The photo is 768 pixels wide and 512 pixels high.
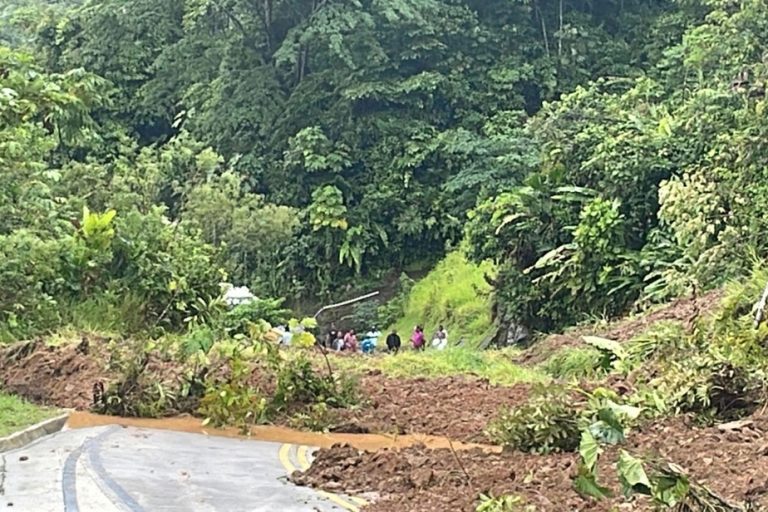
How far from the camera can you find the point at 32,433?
39.1 feet

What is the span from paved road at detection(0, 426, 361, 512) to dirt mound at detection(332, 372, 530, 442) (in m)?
1.98

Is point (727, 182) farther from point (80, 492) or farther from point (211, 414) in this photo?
point (80, 492)

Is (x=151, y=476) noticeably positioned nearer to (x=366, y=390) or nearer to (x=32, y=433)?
(x=32, y=433)

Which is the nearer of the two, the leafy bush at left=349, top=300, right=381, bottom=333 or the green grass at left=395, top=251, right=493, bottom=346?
the green grass at left=395, top=251, right=493, bottom=346

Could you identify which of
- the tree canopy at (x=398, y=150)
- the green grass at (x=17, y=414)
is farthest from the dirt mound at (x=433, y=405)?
the tree canopy at (x=398, y=150)

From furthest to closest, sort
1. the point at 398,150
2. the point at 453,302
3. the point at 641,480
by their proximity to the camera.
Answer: the point at 398,150 → the point at 453,302 → the point at 641,480

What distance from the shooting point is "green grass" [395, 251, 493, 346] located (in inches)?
1190

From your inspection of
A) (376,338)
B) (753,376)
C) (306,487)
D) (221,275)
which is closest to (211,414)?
(306,487)

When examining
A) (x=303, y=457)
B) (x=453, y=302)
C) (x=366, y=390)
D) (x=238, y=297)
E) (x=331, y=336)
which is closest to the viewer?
(x=303, y=457)

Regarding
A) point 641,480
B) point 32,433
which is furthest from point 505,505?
point 32,433

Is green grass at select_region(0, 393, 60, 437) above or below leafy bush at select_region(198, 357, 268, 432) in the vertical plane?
above

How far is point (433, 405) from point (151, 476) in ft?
19.0

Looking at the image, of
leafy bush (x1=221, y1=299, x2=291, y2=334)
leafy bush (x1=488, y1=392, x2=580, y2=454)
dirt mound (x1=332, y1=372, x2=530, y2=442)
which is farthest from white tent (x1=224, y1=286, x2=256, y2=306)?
leafy bush (x1=488, y1=392, x2=580, y2=454)

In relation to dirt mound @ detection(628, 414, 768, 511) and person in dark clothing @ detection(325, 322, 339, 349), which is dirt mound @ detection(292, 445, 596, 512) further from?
person in dark clothing @ detection(325, 322, 339, 349)
